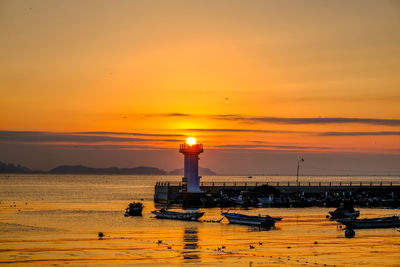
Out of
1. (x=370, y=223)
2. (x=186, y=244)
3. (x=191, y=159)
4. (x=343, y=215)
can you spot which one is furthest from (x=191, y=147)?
(x=186, y=244)

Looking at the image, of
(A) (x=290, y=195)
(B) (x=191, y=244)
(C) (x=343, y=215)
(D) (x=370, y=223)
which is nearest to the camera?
(B) (x=191, y=244)

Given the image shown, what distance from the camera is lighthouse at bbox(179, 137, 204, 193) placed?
94.2m

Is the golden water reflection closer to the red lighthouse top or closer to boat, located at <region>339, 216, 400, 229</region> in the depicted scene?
boat, located at <region>339, 216, 400, 229</region>

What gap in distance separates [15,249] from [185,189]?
49377 millimetres

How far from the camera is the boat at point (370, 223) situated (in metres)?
66.3

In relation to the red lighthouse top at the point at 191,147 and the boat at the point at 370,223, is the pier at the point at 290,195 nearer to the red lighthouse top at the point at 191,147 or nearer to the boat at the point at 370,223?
the red lighthouse top at the point at 191,147

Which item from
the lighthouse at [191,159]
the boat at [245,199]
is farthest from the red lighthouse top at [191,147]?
the boat at [245,199]

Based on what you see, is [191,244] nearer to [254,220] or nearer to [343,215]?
[254,220]

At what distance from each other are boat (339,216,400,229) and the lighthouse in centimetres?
3117

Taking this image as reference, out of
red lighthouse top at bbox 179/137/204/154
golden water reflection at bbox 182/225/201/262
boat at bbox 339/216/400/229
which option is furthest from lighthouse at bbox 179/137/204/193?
boat at bbox 339/216/400/229

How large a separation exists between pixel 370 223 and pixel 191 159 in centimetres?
3391

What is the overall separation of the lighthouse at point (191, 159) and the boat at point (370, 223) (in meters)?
31.2

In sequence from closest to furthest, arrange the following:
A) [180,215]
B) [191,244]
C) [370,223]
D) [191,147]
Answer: [191,244], [370,223], [180,215], [191,147]

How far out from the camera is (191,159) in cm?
9475
